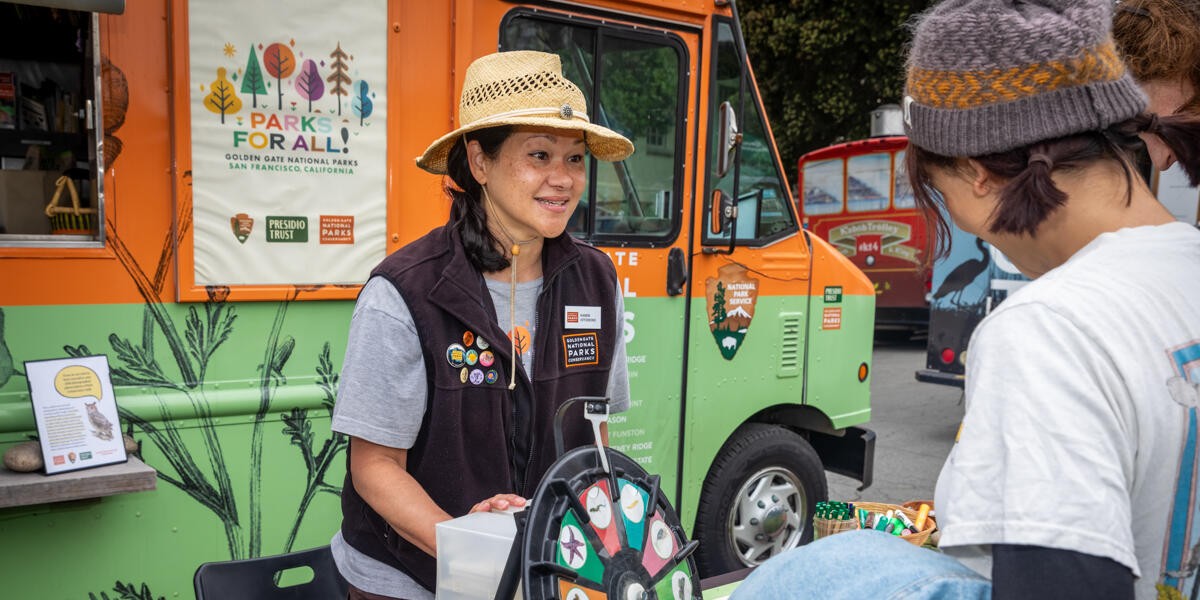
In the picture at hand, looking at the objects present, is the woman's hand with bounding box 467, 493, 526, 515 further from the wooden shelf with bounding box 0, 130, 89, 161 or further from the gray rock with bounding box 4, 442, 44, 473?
the wooden shelf with bounding box 0, 130, 89, 161

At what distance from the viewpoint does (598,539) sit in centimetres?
126

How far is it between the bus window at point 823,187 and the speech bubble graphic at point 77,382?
12.4 m

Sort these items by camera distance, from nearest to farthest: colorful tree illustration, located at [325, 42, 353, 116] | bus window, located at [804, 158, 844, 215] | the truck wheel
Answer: colorful tree illustration, located at [325, 42, 353, 116] < the truck wheel < bus window, located at [804, 158, 844, 215]

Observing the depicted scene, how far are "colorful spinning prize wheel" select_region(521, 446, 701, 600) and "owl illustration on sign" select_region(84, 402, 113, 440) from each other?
1.85m

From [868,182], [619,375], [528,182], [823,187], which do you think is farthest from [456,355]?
[823,187]

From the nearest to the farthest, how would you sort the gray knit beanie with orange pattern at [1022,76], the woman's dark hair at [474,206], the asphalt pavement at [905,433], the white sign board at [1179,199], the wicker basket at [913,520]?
the gray knit beanie with orange pattern at [1022,76] < the wicker basket at [913,520] < the woman's dark hair at [474,206] < the asphalt pavement at [905,433] < the white sign board at [1179,199]

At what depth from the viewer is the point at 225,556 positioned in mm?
2824

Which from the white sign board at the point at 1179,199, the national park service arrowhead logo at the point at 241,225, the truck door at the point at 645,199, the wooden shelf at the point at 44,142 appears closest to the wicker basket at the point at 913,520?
the truck door at the point at 645,199

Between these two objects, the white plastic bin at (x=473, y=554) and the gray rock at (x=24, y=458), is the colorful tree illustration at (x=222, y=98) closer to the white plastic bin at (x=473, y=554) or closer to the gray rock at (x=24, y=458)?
the gray rock at (x=24, y=458)

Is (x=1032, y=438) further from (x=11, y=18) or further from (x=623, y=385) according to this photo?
(x=11, y=18)

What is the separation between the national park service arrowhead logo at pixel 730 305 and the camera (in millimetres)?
4055

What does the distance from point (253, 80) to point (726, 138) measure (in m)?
1.85

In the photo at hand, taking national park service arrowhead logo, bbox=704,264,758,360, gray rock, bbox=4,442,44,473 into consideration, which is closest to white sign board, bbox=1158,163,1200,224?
national park service arrowhead logo, bbox=704,264,758,360

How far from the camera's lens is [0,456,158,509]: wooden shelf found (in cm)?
230
